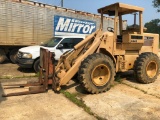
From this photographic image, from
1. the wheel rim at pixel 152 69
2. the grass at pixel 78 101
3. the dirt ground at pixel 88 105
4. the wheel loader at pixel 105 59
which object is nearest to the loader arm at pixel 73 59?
the wheel loader at pixel 105 59

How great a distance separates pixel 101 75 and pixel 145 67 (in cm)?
172

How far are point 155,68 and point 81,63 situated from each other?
3199 mm

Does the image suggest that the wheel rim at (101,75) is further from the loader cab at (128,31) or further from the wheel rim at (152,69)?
the wheel rim at (152,69)

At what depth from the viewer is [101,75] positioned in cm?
668

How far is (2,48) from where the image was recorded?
41.5 ft

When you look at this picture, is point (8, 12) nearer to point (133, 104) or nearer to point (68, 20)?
point (68, 20)

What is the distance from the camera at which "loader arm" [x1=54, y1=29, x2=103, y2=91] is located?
636cm

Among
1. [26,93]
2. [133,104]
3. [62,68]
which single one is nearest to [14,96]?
[26,93]

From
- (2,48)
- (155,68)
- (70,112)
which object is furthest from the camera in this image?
(2,48)

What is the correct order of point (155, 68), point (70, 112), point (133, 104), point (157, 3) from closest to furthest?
point (70, 112) < point (133, 104) < point (155, 68) < point (157, 3)

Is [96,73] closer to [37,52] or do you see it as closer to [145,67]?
[145,67]

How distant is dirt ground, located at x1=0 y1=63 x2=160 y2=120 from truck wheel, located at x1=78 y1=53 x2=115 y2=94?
0.80 ft

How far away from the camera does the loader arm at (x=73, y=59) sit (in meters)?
6.36

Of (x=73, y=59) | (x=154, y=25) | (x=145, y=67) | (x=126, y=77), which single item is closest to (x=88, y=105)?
(x=73, y=59)
